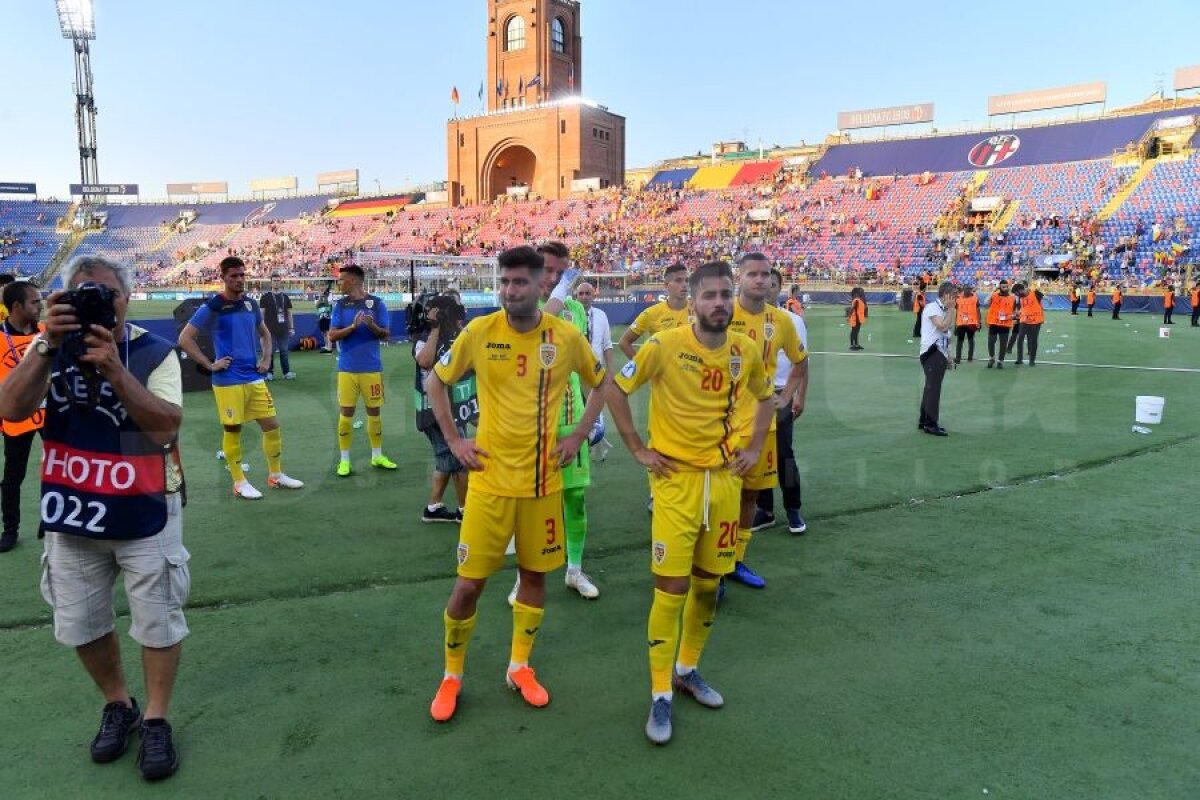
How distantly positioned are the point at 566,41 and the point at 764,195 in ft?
104

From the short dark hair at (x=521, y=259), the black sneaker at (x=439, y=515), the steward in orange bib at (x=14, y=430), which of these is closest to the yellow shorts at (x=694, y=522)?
the short dark hair at (x=521, y=259)

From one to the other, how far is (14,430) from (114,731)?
3111mm

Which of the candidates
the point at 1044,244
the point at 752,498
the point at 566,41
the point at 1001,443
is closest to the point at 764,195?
the point at 1044,244

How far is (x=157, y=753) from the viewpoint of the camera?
9.46 feet

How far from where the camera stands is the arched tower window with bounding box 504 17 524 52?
231ft

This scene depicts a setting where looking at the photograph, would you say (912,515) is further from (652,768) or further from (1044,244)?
(1044,244)

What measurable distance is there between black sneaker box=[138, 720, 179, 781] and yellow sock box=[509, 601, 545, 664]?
4.59 ft

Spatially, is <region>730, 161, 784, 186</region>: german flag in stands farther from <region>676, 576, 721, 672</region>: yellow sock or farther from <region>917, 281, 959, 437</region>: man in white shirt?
<region>676, 576, 721, 672</region>: yellow sock

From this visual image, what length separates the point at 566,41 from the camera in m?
71.9

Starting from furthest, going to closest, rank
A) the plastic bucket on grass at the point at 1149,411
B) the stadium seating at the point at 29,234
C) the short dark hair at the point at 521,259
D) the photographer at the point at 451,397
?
the stadium seating at the point at 29,234 < the plastic bucket on grass at the point at 1149,411 < the photographer at the point at 451,397 < the short dark hair at the point at 521,259

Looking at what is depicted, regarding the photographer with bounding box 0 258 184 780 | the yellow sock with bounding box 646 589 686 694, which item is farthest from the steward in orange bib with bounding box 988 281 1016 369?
the photographer with bounding box 0 258 184 780

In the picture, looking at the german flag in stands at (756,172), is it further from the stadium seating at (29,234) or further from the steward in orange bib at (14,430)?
the stadium seating at (29,234)

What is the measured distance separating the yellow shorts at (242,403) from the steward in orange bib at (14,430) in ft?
5.12

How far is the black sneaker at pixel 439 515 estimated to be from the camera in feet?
19.6
